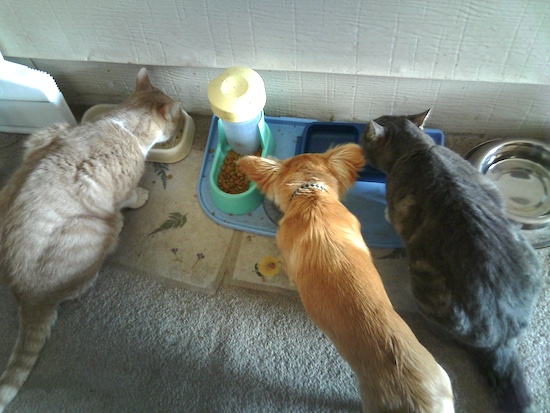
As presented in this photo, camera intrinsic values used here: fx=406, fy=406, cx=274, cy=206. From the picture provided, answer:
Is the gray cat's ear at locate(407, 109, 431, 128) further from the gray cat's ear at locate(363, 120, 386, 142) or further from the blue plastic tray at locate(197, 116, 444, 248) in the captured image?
the blue plastic tray at locate(197, 116, 444, 248)

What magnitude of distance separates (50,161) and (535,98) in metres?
1.83

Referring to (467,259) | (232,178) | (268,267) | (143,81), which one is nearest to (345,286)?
(467,259)

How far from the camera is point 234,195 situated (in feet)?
5.34

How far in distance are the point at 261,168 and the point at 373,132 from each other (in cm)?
47

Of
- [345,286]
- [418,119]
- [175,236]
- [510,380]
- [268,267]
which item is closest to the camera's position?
[345,286]

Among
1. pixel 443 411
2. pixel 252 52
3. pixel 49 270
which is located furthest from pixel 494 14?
pixel 49 270

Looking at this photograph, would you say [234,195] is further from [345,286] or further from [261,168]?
[345,286]

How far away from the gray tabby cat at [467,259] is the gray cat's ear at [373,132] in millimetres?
22

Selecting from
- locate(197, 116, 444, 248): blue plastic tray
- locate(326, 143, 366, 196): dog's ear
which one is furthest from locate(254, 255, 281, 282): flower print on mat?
locate(326, 143, 366, 196): dog's ear

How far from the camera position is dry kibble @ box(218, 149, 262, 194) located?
170 cm

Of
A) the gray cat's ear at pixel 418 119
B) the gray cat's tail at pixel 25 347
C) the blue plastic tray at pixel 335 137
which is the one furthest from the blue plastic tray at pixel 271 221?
the gray cat's tail at pixel 25 347

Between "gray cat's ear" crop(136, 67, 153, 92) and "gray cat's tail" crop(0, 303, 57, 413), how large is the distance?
914 millimetres

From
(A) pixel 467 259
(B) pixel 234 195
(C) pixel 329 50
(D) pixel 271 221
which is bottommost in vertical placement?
(D) pixel 271 221

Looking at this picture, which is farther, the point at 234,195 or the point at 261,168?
the point at 234,195
